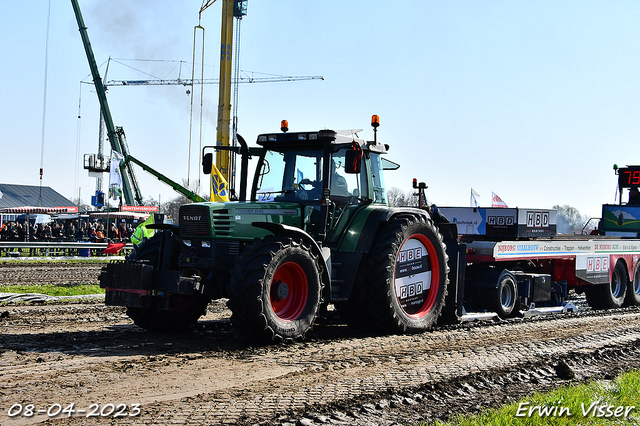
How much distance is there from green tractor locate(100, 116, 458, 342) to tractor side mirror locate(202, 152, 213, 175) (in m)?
0.02

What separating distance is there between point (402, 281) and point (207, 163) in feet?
10.4

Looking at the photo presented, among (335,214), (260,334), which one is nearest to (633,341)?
(335,214)

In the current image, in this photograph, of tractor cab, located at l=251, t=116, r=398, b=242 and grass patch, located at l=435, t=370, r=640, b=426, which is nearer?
grass patch, located at l=435, t=370, r=640, b=426

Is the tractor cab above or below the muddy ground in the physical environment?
above

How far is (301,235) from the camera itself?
7922 millimetres

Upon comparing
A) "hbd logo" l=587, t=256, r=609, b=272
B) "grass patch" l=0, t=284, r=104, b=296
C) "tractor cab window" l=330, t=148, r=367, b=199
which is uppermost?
"tractor cab window" l=330, t=148, r=367, b=199

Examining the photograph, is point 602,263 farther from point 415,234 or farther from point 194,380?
point 194,380

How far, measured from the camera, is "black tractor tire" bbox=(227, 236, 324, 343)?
7.19m

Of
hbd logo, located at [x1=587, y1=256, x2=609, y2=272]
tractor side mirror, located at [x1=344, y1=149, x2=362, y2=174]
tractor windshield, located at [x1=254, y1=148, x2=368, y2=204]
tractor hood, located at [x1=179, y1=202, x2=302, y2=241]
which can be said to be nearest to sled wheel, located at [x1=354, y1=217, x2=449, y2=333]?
tractor windshield, located at [x1=254, y1=148, x2=368, y2=204]

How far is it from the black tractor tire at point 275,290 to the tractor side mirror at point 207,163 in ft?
6.18

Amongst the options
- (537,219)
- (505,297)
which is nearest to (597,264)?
(537,219)

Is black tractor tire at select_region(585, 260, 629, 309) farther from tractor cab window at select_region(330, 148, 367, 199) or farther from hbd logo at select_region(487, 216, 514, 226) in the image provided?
tractor cab window at select_region(330, 148, 367, 199)

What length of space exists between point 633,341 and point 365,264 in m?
3.90

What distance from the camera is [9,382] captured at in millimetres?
5723
